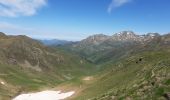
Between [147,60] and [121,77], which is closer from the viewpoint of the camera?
[121,77]

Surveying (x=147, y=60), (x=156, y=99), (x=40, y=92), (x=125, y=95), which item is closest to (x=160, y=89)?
(x=156, y=99)

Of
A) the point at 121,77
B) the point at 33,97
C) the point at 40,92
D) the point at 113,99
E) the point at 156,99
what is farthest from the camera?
the point at 40,92

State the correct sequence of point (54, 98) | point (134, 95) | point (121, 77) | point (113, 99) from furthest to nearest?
point (54, 98) → point (121, 77) → point (113, 99) → point (134, 95)

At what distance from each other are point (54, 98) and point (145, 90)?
161ft

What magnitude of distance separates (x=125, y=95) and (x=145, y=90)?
2.83 m

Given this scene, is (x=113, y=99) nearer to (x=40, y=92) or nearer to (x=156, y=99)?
(x=156, y=99)

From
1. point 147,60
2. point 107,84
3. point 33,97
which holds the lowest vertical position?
point 33,97

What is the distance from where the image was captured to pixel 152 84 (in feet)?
138

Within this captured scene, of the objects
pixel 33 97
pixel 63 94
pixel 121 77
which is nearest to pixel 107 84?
pixel 121 77

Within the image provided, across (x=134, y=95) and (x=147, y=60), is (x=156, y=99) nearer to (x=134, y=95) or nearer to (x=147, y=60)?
(x=134, y=95)

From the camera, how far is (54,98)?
86.4 meters

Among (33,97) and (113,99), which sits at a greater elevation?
(113,99)

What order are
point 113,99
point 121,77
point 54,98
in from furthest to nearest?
point 54,98 → point 121,77 → point 113,99

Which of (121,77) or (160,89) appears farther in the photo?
Answer: (121,77)
